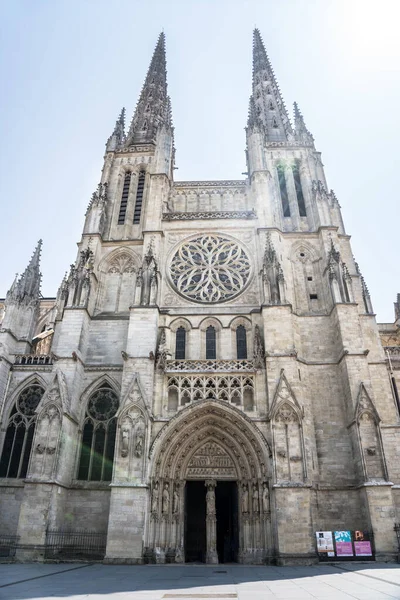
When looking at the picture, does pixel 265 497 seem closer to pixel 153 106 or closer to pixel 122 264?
pixel 122 264

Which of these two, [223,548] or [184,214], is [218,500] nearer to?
[223,548]

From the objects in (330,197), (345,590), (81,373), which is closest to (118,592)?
(345,590)

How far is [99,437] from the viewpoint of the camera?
54.0ft

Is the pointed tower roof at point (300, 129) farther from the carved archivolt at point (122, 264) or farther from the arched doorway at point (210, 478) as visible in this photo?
the arched doorway at point (210, 478)

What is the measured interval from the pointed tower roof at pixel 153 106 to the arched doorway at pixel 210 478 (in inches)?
710

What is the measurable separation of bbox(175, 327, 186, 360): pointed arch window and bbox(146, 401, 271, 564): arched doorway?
2933 mm

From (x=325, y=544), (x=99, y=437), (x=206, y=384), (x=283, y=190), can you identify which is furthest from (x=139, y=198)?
(x=325, y=544)

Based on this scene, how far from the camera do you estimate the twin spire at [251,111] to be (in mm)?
26000

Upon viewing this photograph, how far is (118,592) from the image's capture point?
7.27 metres

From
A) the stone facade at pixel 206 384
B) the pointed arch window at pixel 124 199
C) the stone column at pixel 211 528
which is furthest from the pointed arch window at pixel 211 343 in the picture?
the pointed arch window at pixel 124 199

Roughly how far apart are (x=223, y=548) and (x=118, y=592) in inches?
442

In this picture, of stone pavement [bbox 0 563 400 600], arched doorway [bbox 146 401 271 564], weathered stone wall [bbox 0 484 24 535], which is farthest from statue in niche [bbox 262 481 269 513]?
weathered stone wall [bbox 0 484 24 535]

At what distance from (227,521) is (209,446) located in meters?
4.77

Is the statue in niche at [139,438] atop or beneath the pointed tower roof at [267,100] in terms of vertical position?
beneath
